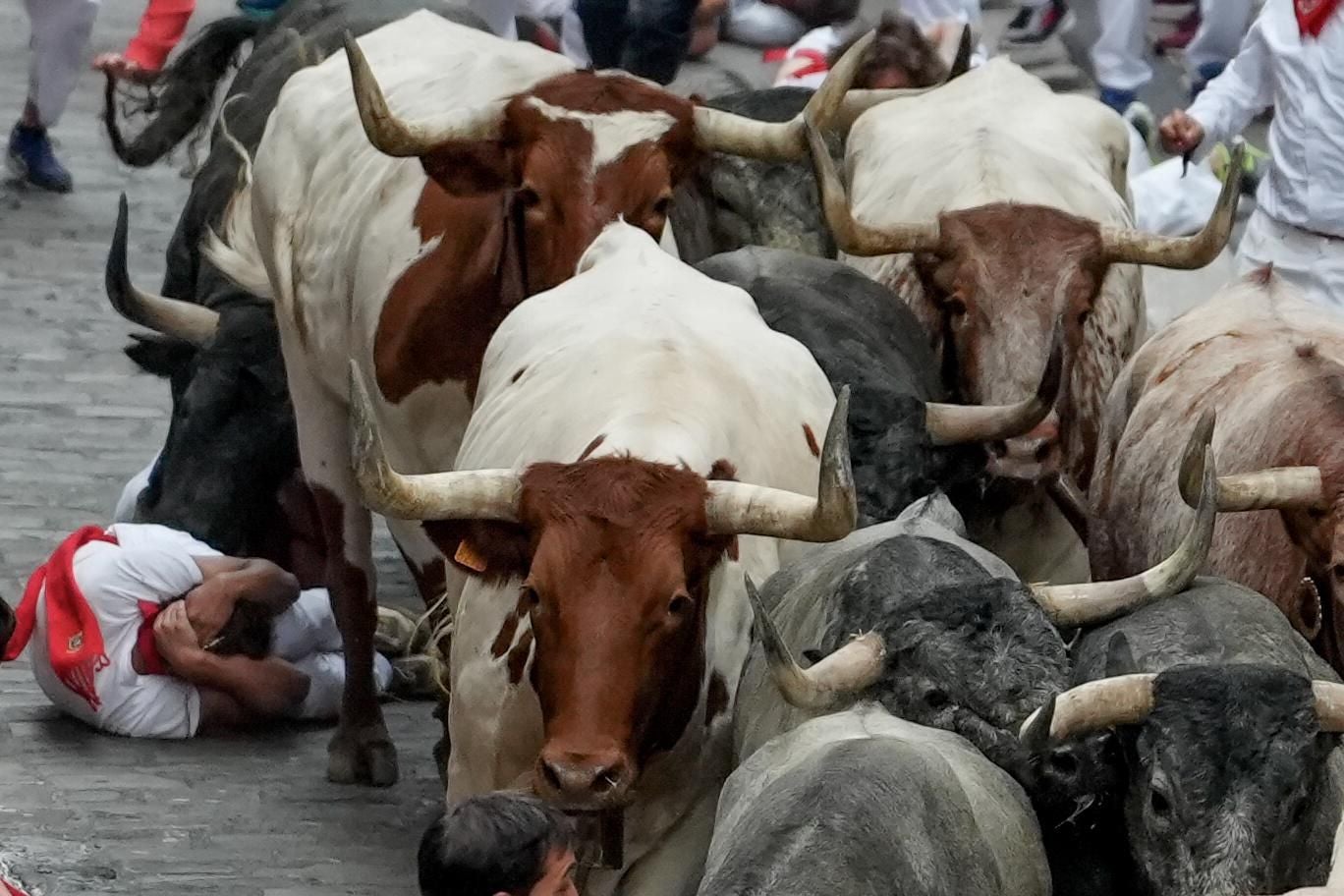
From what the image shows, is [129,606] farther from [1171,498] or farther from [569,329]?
[1171,498]

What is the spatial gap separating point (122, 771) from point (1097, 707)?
150 inches

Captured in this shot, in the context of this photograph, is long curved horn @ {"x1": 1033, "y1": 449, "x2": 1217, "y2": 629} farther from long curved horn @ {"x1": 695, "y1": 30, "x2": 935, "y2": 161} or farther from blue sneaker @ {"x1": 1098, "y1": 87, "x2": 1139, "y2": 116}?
blue sneaker @ {"x1": 1098, "y1": 87, "x2": 1139, "y2": 116}

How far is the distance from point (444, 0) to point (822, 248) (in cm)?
237

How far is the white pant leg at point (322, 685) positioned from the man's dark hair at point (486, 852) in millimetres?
4075

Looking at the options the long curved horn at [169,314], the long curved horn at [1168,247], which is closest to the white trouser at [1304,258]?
the long curved horn at [1168,247]

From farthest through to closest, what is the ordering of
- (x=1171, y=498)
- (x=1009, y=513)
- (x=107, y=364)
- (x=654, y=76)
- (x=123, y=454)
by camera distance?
(x=654, y=76) → (x=107, y=364) → (x=123, y=454) → (x=1009, y=513) → (x=1171, y=498)

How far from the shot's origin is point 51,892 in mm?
7383

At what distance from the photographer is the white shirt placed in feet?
29.8

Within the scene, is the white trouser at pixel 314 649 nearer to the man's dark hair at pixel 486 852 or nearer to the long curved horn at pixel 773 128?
the long curved horn at pixel 773 128

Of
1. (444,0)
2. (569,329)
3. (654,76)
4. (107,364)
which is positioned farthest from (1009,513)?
(654,76)

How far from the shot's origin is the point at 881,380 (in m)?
7.43

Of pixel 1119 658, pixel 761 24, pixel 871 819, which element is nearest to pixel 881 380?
pixel 1119 658

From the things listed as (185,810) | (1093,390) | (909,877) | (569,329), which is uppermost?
(909,877)

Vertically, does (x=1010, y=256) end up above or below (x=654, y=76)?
above
